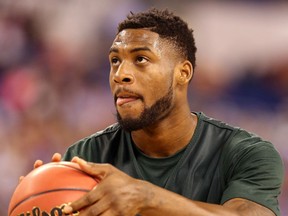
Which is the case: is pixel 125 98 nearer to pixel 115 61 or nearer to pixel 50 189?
pixel 115 61

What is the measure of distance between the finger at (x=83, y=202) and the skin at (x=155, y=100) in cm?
10

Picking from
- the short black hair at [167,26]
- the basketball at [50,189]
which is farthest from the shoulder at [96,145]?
the basketball at [50,189]

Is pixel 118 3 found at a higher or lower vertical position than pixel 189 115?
higher

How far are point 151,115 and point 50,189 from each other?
2.54 feet

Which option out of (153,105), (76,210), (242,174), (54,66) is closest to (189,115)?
(153,105)

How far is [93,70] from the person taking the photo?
511 cm

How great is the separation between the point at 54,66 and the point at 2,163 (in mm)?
995

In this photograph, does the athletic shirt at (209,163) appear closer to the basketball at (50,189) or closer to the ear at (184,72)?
the ear at (184,72)

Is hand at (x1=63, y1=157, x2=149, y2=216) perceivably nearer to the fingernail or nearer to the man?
the fingernail

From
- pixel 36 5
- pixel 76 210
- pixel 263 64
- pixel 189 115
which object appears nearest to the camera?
pixel 76 210

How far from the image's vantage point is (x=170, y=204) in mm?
2105

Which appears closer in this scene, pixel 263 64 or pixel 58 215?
pixel 58 215

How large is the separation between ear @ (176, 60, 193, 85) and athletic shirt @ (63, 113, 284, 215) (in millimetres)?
252

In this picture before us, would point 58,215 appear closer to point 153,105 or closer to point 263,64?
point 153,105
